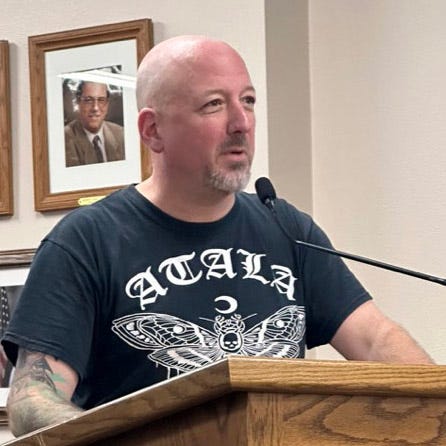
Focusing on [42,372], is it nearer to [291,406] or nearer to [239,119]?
[239,119]

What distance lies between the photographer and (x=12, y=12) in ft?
11.8

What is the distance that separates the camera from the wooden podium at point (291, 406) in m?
1.14

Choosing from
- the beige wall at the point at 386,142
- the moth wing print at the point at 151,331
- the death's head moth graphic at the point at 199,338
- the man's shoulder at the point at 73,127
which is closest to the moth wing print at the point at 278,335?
the death's head moth graphic at the point at 199,338

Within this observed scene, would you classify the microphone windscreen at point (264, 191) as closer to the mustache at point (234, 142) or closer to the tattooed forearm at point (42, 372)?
the mustache at point (234, 142)

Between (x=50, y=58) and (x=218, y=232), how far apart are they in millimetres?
1464

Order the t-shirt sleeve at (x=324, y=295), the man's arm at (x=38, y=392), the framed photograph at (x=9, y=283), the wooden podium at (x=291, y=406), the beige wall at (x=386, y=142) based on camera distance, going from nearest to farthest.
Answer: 1. the wooden podium at (x=291, y=406)
2. the man's arm at (x=38, y=392)
3. the t-shirt sleeve at (x=324, y=295)
4. the beige wall at (x=386, y=142)
5. the framed photograph at (x=9, y=283)

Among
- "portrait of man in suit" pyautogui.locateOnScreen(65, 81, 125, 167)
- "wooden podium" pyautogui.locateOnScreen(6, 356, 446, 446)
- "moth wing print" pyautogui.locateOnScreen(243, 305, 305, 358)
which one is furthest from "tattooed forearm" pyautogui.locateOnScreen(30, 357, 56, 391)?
"portrait of man in suit" pyautogui.locateOnScreen(65, 81, 125, 167)

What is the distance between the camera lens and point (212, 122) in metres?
2.18

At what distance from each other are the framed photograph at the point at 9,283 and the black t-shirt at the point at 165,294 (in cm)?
129

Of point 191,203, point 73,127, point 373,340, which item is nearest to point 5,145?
point 73,127

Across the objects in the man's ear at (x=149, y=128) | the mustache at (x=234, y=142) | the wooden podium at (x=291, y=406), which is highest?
the man's ear at (x=149, y=128)

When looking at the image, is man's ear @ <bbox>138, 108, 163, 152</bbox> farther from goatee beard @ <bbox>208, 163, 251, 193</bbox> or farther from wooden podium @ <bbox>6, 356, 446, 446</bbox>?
wooden podium @ <bbox>6, 356, 446, 446</bbox>

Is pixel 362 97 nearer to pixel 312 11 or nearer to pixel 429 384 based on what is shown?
pixel 312 11

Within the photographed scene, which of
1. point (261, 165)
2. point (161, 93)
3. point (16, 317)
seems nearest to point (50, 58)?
point (261, 165)
